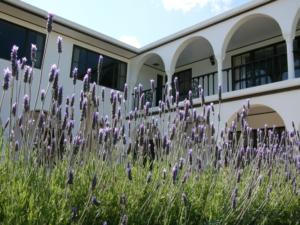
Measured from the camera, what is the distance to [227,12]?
41.4ft

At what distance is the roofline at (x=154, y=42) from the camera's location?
468 inches

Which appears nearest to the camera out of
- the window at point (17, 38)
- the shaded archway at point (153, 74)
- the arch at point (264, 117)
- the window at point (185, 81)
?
the window at point (17, 38)

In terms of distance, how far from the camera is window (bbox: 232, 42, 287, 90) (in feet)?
44.0

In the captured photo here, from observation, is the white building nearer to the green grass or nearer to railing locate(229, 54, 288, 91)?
railing locate(229, 54, 288, 91)

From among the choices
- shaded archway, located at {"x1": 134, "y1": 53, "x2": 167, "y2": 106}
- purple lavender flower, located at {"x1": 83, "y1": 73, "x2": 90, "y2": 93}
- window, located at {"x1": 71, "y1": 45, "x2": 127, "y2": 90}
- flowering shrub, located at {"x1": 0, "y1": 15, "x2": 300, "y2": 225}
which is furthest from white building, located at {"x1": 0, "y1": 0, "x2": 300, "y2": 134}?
purple lavender flower, located at {"x1": 83, "y1": 73, "x2": 90, "y2": 93}

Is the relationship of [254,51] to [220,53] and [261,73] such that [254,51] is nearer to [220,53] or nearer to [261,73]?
[261,73]

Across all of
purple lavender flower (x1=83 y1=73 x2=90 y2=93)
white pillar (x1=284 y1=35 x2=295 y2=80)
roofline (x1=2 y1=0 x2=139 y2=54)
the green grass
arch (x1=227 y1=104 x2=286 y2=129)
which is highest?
roofline (x1=2 y1=0 x2=139 y2=54)

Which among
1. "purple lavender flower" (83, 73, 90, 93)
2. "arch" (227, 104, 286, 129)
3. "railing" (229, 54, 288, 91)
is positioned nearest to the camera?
"purple lavender flower" (83, 73, 90, 93)

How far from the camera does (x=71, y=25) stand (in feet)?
44.0

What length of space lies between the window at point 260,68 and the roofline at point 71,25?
16.4 feet

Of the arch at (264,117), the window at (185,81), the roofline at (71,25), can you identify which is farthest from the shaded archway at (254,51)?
the roofline at (71,25)

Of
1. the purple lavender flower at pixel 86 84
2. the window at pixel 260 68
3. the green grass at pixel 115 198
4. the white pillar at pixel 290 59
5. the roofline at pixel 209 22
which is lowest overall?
the green grass at pixel 115 198

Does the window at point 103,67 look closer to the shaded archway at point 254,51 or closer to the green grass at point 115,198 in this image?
the shaded archway at point 254,51

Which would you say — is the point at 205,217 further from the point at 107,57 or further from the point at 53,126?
the point at 107,57
